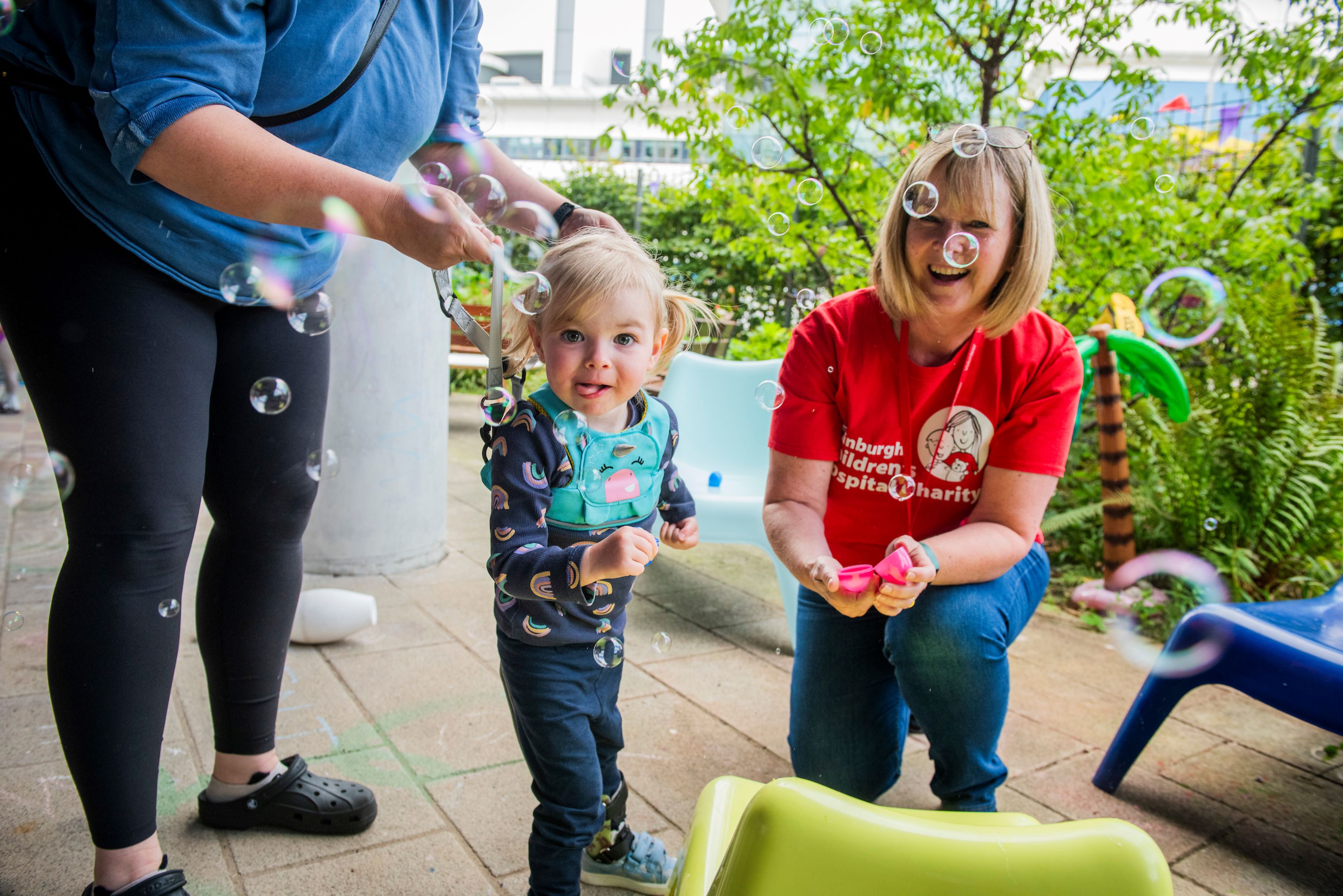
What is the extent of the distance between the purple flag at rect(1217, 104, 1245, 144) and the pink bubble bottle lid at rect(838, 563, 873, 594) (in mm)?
4113

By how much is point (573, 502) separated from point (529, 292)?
1.01ft

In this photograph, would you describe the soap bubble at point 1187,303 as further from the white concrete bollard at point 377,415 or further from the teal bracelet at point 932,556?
the white concrete bollard at point 377,415

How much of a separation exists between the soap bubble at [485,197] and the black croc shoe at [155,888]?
1045mm

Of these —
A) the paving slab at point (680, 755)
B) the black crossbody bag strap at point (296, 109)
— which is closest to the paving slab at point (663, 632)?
the paving slab at point (680, 755)

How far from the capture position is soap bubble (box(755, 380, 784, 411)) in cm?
170

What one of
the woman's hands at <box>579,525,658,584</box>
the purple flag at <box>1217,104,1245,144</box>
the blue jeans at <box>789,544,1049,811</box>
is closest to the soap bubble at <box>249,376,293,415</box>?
the woman's hands at <box>579,525,658,584</box>

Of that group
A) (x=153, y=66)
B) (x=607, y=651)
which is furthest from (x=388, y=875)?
(x=153, y=66)

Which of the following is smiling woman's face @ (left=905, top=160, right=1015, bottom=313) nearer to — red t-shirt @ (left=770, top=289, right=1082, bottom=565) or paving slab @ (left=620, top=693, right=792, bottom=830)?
red t-shirt @ (left=770, top=289, right=1082, bottom=565)

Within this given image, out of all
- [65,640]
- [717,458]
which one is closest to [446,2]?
[65,640]

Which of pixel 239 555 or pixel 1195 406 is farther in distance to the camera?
pixel 1195 406

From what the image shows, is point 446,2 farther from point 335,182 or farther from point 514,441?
point 514,441

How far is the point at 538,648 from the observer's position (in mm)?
1322

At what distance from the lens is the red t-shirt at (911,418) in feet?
5.21

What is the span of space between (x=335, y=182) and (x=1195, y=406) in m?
3.65
